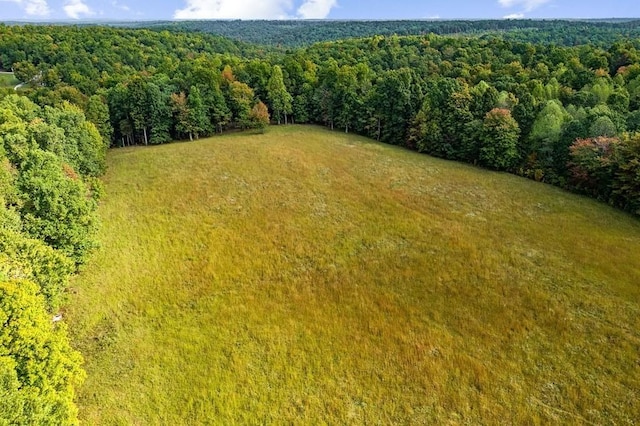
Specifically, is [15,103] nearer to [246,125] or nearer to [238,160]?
[238,160]

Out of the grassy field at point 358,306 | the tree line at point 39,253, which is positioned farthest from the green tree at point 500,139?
the tree line at point 39,253

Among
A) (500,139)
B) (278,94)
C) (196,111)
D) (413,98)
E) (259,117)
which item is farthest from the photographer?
(278,94)

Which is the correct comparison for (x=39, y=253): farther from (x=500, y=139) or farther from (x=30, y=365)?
(x=500, y=139)

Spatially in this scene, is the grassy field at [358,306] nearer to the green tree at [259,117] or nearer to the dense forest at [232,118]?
the dense forest at [232,118]

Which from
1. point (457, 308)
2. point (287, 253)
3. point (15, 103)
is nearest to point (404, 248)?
point (457, 308)

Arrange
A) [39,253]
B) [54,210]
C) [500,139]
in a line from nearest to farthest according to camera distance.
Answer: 1. [39,253]
2. [54,210]
3. [500,139]

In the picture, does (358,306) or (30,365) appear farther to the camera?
(358,306)

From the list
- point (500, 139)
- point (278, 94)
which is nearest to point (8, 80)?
point (278, 94)
